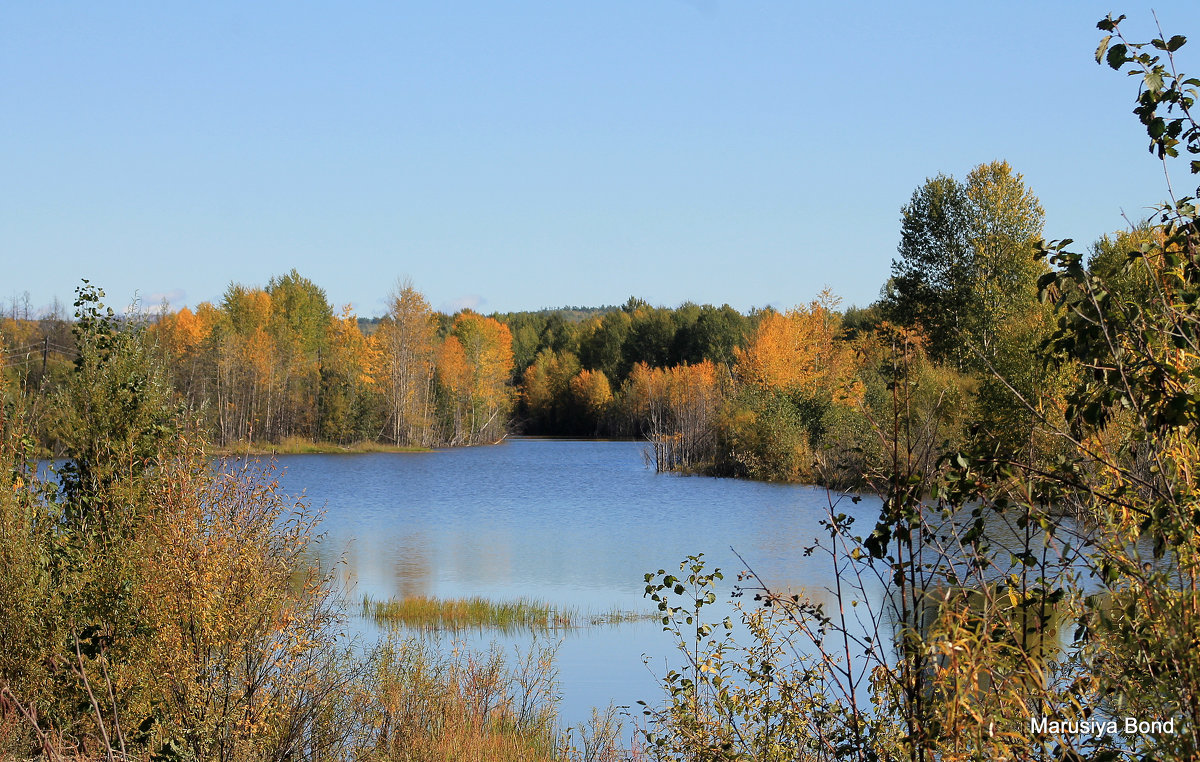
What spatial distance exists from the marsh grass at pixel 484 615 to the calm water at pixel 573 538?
434 mm

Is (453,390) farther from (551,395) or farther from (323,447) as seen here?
(551,395)

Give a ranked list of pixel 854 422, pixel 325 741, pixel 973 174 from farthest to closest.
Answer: pixel 973 174, pixel 854 422, pixel 325 741

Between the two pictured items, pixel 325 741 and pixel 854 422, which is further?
pixel 854 422

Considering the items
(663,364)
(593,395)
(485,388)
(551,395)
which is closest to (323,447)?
(485,388)

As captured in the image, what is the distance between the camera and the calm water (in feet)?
45.1

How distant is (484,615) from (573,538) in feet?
31.7

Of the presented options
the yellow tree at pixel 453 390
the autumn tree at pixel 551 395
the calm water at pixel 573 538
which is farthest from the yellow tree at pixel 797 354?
the autumn tree at pixel 551 395

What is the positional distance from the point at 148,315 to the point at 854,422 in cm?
2968

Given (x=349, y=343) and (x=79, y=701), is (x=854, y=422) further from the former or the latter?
(x=349, y=343)

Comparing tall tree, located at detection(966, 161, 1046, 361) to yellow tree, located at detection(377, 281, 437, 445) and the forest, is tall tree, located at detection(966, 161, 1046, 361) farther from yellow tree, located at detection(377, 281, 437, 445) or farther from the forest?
yellow tree, located at detection(377, 281, 437, 445)

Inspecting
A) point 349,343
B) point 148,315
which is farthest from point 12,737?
point 349,343

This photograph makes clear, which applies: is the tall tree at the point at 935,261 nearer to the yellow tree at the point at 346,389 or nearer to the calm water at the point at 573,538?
the calm water at the point at 573,538

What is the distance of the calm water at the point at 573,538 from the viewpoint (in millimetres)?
13758

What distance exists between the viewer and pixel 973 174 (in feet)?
144
